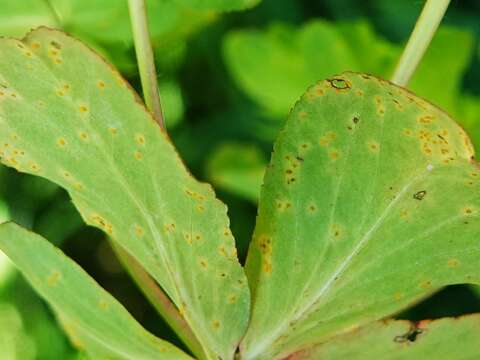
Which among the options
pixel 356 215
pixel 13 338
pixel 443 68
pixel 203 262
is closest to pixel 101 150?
pixel 203 262

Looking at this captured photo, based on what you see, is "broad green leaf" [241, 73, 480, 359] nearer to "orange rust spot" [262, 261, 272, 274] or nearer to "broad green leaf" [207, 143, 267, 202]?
"orange rust spot" [262, 261, 272, 274]

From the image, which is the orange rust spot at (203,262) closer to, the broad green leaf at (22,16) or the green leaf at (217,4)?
the green leaf at (217,4)

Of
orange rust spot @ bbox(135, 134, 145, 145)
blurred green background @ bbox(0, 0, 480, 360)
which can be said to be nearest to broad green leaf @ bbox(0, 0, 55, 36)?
blurred green background @ bbox(0, 0, 480, 360)

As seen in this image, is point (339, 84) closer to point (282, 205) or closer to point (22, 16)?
point (282, 205)

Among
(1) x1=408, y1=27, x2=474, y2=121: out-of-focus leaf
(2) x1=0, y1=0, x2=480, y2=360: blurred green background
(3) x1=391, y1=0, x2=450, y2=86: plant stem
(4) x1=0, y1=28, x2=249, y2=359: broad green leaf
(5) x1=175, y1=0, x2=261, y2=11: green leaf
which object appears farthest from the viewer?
(1) x1=408, y1=27, x2=474, y2=121: out-of-focus leaf

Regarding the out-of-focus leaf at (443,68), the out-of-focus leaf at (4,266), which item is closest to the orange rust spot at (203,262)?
the out-of-focus leaf at (4,266)

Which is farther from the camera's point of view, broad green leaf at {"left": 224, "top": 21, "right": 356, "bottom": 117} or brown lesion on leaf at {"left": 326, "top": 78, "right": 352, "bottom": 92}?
broad green leaf at {"left": 224, "top": 21, "right": 356, "bottom": 117}

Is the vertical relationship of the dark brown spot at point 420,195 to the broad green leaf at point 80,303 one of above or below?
above
